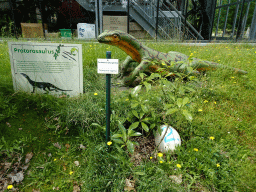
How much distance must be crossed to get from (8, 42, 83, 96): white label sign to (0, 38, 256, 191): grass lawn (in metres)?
0.18

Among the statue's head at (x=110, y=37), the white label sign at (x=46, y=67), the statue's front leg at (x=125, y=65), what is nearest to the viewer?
the white label sign at (x=46, y=67)

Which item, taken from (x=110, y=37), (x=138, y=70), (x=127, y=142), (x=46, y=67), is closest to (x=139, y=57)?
(x=138, y=70)

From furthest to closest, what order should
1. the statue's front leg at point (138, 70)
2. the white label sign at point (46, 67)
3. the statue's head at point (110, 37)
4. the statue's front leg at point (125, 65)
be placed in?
the statue's front leg at point (125, 65) → the statue's front leg at point (138, 70) → the statue's head at point (110, 37) → the white label sign at point (46, 67)

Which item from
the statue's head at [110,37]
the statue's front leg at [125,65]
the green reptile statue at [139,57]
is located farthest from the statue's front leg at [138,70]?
the statue's head at [110,37]

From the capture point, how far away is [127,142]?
1.63 meters

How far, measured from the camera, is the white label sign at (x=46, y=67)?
2346 mm

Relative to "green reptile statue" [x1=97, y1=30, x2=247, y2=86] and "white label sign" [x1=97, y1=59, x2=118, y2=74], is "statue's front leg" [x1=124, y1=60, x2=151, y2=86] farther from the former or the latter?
"white label sign" [x1=97, y1=59, x2=118, y2=74]

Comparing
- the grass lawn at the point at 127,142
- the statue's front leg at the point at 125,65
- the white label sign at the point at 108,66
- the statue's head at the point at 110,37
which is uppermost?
the statue's head at the point at 110,37

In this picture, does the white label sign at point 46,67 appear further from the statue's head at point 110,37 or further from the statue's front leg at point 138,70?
the statue's front leg at point 138,70

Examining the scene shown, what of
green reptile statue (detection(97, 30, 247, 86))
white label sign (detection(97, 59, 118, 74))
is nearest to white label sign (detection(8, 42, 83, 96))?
green reptile statue (detection(97, 30, 247, 86))

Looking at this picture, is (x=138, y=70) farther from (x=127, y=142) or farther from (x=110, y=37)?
(x=127, y=142)

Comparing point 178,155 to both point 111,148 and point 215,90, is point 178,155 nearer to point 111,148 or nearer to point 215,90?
point 111,148

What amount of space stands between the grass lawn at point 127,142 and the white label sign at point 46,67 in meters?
0.18

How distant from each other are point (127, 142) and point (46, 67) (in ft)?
5.16
